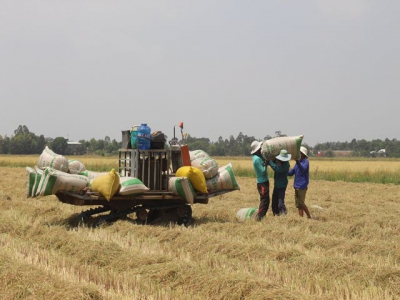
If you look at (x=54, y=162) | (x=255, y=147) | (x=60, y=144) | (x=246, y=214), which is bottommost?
(x=246, y=214)

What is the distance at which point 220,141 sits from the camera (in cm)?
11806

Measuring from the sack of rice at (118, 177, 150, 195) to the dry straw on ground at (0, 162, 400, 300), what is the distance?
1.85 feet

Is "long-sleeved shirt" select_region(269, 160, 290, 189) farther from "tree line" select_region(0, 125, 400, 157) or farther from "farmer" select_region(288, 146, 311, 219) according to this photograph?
"tree line" select_region(0, 125, 400, 157)

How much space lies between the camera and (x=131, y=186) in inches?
342

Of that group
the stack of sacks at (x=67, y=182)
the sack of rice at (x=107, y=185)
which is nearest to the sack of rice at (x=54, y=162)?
the stack of sacks at (x=67, y=182)

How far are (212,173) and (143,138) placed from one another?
4.69ft

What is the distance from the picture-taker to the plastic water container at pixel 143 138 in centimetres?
920

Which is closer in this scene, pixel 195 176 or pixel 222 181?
pixel 195 176

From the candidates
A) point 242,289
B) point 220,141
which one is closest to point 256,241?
point 242,289

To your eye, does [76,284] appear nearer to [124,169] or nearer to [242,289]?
[242,289]

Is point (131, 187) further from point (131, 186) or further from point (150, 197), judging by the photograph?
point (150, 197)

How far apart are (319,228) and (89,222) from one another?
13.1ft

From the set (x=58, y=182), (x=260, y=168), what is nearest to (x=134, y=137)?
(x=58, y=182)

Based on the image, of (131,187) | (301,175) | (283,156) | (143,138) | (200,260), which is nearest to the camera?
(200,260)
